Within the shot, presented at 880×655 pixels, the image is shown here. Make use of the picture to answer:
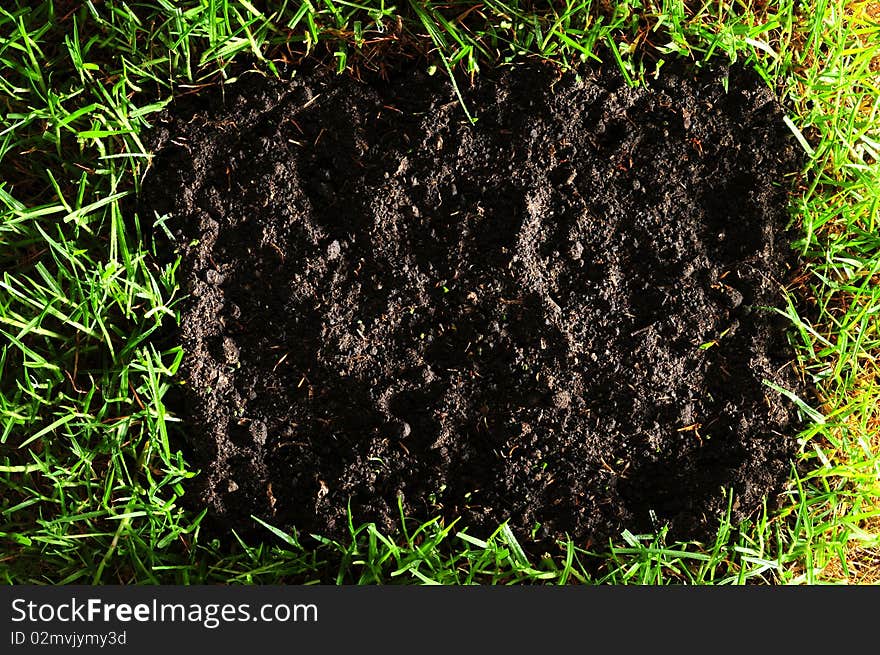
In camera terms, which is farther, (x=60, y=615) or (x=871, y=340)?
(x=871, y=340)

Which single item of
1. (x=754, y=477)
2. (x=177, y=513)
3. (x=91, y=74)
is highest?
(x=91, y=74)

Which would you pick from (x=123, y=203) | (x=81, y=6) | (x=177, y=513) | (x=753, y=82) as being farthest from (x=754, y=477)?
(x=81, y=6)

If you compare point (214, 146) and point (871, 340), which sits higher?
point (214, 146)

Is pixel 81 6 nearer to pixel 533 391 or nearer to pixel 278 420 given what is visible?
pixel 278 420

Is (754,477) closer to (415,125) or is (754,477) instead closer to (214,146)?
(415,125)
